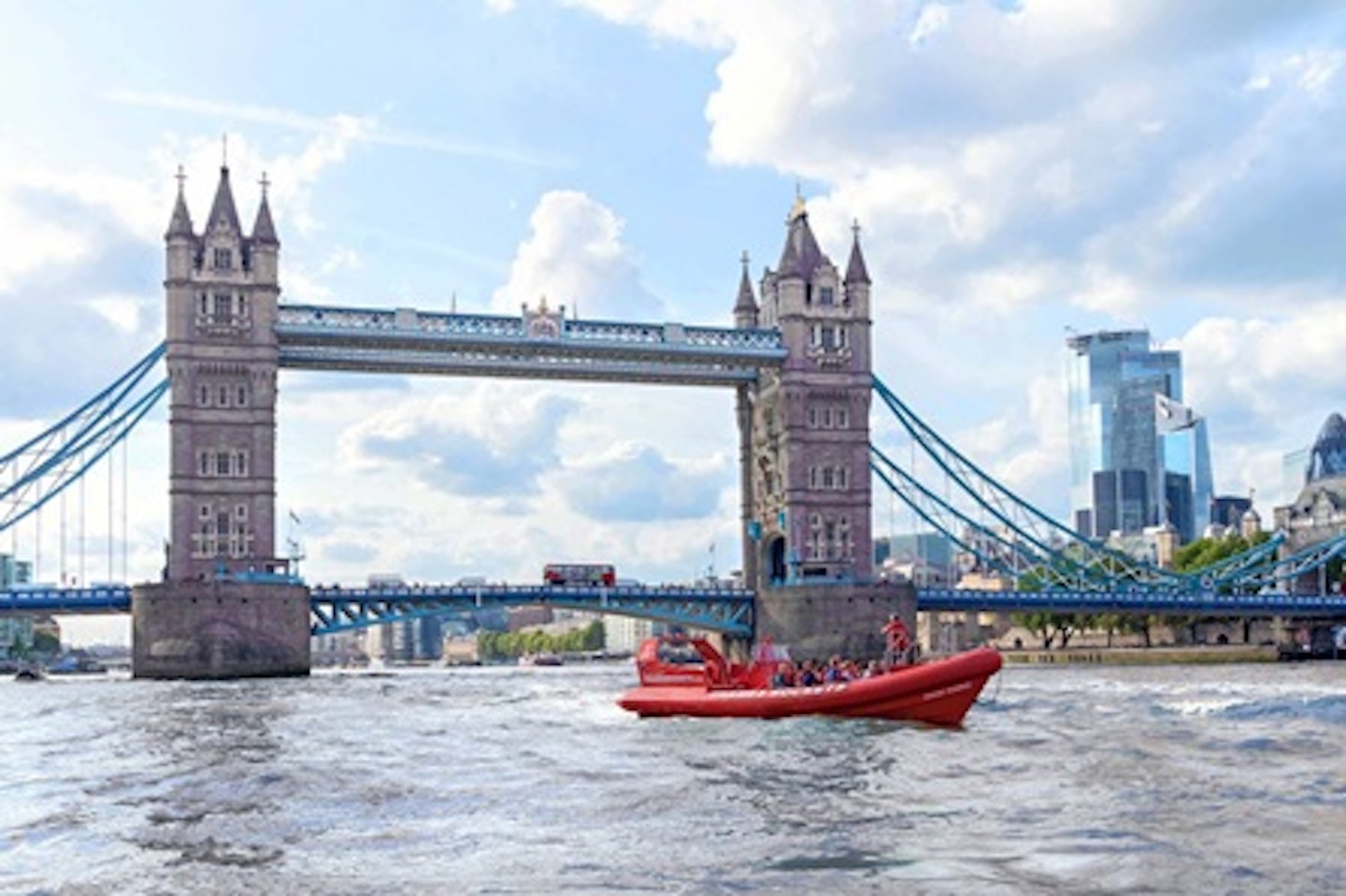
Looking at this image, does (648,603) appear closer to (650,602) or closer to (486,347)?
(650,602)

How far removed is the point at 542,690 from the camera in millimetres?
83562

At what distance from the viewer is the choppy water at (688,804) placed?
21797 mm

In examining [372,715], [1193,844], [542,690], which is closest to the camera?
[1193,844]

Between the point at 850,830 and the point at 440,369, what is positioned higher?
the point at 440,369

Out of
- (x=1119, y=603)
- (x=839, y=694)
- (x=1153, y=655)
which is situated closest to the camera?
(x=839, y=694)

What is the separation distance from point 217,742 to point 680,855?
23.0 meters

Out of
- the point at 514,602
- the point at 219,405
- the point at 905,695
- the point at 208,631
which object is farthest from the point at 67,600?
the point at 905,695

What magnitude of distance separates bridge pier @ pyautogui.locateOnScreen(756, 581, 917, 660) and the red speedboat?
155 feet

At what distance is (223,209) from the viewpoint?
99.8 metres

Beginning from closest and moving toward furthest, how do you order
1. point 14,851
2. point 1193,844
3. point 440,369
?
1. point 1193,844
2. point 14,851
3. point 440,369

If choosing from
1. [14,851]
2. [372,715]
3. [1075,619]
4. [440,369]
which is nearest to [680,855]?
[14,851]

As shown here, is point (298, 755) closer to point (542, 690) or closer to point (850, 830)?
point (850, 830)

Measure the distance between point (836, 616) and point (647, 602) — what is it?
1104cm

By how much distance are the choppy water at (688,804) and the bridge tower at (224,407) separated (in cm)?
4289
